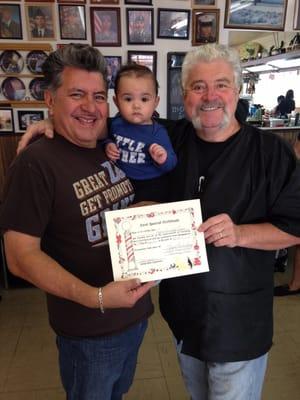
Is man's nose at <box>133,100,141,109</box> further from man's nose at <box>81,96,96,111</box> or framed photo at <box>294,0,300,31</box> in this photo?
framed photo at <box>294,0,300,31</box>

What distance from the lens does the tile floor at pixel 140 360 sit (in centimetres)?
197

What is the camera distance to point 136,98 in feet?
4.65

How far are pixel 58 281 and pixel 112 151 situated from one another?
529 millimetres

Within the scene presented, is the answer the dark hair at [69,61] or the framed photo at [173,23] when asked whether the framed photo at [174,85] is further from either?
the dark hair at [69,61]

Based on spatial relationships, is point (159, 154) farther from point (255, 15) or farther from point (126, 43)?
point (255, 15)

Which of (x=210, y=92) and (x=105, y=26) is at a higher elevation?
(x=105, y=26)

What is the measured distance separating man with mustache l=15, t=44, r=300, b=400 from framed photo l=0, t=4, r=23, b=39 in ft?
5.79

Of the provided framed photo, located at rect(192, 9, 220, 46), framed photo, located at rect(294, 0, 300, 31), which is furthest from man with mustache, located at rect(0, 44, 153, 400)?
framed photo, located at rect(294, 0, 300, 31)

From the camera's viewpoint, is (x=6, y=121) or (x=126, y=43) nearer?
(x=126, y=43)

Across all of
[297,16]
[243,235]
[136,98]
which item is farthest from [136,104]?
[297,16]

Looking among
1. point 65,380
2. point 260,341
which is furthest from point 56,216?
point 260,341

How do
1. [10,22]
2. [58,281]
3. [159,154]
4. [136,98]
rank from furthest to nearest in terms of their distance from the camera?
1. [10,22]
2. [136,98]
3. [159,154]
4. [58,281]

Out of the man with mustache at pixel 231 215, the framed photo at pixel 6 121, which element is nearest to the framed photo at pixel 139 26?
the framed photo at pixel 6 121

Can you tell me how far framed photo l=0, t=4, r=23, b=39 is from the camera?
2502 mm
